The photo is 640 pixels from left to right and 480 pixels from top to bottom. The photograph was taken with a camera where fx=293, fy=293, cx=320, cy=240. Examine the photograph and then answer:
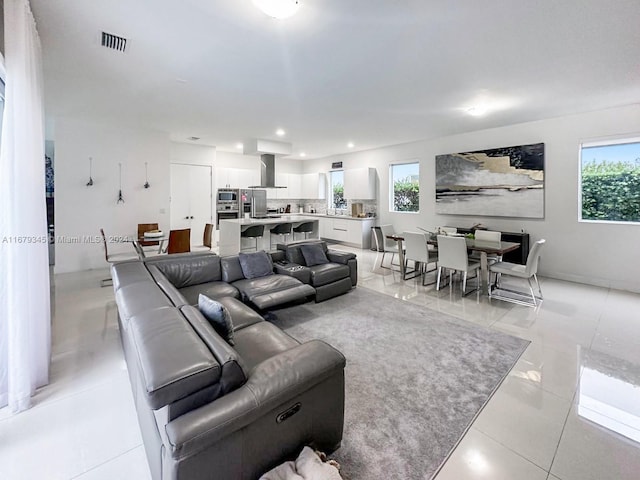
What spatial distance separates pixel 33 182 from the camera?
7.00 ft

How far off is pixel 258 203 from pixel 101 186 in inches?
157

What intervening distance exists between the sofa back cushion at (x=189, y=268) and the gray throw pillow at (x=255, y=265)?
0.31 metres

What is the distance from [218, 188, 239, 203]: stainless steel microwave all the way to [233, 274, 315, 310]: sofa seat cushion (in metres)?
5.45

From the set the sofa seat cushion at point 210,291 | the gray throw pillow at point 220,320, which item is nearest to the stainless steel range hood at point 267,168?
the sofa seat cushion at point 210,291

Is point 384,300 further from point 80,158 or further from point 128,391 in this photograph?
point 80,158

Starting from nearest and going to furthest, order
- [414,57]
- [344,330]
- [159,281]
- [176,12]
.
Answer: [176,12]
[159,281]
[414,57]
[344,330]

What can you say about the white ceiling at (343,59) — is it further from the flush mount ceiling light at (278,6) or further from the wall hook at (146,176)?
the wall hook at (146,176)

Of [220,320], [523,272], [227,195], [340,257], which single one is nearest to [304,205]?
[227,195]

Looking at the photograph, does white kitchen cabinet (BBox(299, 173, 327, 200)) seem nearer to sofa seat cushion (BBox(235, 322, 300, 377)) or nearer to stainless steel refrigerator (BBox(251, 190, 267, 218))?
stainless steel refrigerator (BBox(251, 190, 267, 218))

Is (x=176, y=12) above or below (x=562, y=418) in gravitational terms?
above

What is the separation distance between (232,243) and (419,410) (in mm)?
4956

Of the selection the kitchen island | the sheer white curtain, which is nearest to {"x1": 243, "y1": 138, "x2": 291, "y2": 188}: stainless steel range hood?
the kitchen island

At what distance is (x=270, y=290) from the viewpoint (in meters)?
3.28

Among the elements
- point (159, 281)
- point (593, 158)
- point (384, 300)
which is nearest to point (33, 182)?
point (159, 281)
